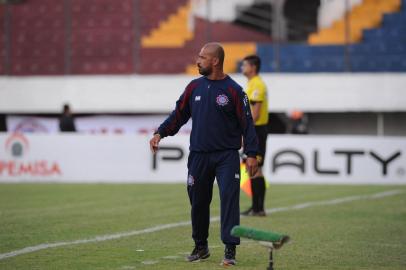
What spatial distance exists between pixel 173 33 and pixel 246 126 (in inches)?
901

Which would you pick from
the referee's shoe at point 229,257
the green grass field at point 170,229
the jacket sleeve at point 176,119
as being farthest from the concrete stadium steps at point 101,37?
the referee's shoe at point 229,257

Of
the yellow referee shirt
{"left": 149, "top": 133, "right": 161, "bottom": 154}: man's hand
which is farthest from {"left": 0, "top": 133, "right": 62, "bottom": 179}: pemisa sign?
{"left": 149, "top": 133, "right": 161, "bottom": 154}: man's hand

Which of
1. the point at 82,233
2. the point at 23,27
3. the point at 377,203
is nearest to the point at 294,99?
the point at 23,27

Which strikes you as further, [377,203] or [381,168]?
[381,168]

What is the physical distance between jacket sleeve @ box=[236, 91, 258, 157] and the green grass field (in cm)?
96

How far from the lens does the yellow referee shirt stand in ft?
42.5

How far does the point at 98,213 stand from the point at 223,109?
5.84 meters

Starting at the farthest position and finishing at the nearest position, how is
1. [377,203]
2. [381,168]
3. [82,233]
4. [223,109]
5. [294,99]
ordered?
1. [294,99]
2. [381,168]
3. [377,203]
4. [82,233]
5. [223,109]

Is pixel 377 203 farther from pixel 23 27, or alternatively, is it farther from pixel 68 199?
pixel 23 27

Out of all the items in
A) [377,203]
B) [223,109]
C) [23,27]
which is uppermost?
[23,27]

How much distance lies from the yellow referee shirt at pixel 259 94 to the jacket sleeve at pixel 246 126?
15.6 feet

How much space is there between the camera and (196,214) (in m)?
8.25

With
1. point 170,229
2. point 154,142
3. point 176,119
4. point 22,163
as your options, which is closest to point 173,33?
point 22,163

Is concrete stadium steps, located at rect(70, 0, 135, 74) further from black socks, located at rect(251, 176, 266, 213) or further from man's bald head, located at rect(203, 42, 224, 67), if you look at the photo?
man's bald head, located at rect(203, 42, 224, 67)
